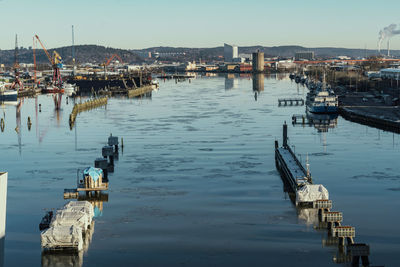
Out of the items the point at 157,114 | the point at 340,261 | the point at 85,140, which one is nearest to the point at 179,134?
the point at 85,140

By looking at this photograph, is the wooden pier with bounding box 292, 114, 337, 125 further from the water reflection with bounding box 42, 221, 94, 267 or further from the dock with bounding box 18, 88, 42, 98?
the dock with bounding box 18, 88, 42, 98

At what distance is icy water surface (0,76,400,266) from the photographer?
3512 centimetres

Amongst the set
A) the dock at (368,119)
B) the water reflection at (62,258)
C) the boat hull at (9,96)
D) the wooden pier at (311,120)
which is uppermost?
the boat hull at (9,96)

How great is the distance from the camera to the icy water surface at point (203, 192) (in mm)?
35125

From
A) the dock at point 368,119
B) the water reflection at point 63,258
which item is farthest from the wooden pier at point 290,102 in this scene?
the water reflection at point 63,258

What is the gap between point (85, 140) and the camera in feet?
270

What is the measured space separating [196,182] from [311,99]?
75922 mm

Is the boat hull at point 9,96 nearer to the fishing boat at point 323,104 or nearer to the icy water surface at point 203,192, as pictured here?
the icy water surface at point 203,192

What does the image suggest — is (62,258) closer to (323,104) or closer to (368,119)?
(368,119)

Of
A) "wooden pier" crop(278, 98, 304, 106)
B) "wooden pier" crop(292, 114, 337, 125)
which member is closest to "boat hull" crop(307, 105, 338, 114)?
"wooden pier" crop(292, 114, 337, 125)

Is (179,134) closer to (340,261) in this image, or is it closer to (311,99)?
(311,99)

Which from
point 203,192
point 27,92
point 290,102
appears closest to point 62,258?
point 203,192

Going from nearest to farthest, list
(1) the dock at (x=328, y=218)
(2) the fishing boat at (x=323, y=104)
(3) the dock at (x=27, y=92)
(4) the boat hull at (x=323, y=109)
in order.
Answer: (1) the dock at (x=328, y=218) → (4) the boat hull at (x=323, y=109) → (2) the fishing boat at (x=323, y=104) → (3) the dock at (x=27, y=92)

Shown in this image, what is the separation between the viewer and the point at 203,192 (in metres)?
49.6
